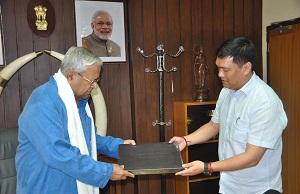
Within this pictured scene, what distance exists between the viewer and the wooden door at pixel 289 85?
240 cm

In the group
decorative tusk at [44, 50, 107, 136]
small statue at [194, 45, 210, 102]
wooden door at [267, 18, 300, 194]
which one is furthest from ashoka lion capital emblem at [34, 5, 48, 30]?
wooden door at [267, 18, 300, 194]

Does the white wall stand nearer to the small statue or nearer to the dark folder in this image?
the small statue

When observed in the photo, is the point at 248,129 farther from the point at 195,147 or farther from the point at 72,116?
the point at 195,147

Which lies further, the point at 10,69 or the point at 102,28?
the point at 102,28

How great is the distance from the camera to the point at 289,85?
8.19ft

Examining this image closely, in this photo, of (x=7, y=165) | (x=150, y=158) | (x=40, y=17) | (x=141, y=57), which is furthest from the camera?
(x=141, y=57)

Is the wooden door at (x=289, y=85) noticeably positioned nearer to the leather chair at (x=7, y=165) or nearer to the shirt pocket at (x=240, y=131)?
the shirt pocket at (x=240, y=131)

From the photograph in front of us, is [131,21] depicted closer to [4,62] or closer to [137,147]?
[4,62]

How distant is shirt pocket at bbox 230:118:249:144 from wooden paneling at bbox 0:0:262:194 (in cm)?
128

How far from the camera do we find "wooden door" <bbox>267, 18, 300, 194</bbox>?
2.40 m

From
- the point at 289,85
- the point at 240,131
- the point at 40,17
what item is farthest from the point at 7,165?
the point at 289,85

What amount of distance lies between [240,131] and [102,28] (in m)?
1.59

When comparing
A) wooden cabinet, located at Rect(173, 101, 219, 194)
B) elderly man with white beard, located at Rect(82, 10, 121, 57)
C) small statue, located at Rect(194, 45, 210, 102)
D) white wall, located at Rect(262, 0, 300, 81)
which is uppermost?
white wall, located at Rect(262, 0, 300, 81)

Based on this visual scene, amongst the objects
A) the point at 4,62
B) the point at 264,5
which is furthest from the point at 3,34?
the point at 264,5
